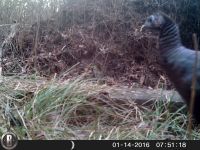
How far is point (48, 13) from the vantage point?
7.78 feet

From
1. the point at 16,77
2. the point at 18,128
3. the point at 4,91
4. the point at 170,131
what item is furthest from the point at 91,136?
the point at 16,77

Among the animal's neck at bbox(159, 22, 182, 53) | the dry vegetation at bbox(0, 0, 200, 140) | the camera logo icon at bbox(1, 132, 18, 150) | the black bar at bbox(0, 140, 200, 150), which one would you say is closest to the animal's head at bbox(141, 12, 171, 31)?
the animal's neck at bbox(159, 22, 182, 53)

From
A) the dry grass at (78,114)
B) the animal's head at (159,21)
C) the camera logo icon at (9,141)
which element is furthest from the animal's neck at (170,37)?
the camera logo icon at (9,141)

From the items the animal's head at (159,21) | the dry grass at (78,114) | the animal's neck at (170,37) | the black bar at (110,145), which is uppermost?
the animal's head at (159,21)

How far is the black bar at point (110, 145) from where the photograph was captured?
1.21 meters

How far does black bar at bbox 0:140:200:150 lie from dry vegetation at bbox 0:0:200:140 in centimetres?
26

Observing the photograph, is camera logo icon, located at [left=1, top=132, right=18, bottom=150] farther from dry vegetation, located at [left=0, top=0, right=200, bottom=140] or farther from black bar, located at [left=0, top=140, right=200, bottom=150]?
dry vegetation, located at [left=0, top=0, right=200, bottom=140]

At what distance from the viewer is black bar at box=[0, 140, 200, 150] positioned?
121 centimetres

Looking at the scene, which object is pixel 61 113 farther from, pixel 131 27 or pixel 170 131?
pixel 131 27

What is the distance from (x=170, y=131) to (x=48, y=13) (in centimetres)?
104

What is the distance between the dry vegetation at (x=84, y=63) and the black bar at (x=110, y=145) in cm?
26

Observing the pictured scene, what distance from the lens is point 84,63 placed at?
2.40 metres

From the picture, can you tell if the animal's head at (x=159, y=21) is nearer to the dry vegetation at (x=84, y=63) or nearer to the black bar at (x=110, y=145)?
the dry vegetation at (x=84, y=63)

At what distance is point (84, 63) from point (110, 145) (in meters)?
1.21
